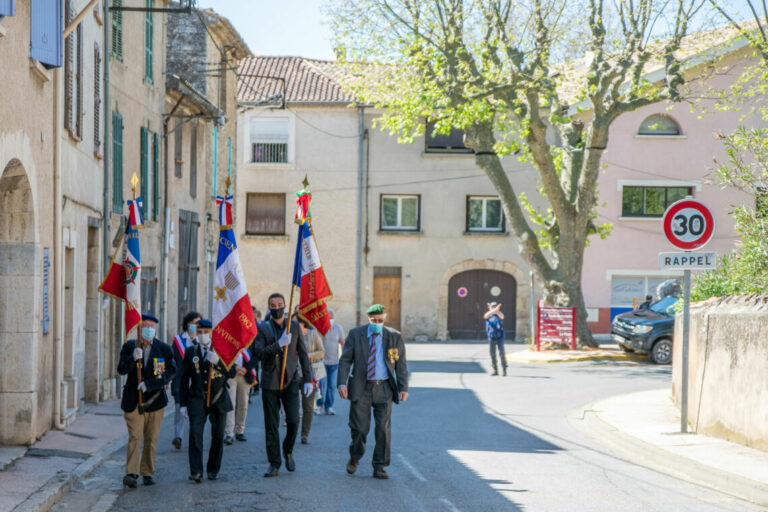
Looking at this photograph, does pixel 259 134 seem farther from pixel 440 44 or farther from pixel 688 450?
pixel 688 450

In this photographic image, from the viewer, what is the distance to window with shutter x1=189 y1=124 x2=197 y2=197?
85.9ft

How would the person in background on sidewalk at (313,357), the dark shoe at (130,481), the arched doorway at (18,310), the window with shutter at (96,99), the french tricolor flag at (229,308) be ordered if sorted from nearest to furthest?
the dark shoe at (130,481) → the french tricolor flag at (229,308) → the arched doorway at (18,310) → the person in background on sidewalk at (313,357) → the window with shutter at (96,99)

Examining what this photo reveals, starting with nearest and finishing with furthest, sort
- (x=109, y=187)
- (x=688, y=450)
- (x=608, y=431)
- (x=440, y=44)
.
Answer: (x=688, y=450) → (x=608, y=431) → (x=109, y=187) → (x=440, y=44)

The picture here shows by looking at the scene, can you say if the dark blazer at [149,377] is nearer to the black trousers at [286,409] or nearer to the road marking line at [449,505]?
the black trousers at [286,409]

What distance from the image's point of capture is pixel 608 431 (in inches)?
566

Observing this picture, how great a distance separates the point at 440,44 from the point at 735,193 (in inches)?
596

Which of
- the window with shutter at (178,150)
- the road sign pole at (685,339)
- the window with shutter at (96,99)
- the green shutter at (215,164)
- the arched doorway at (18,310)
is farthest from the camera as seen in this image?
the green shutter at (215,164)

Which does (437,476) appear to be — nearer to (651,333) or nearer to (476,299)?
(651,333)

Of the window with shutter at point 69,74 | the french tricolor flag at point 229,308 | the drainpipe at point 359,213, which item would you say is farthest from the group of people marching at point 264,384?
the drainpipe at point 359,213

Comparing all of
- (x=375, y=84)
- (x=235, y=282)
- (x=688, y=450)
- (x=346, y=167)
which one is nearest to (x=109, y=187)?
(x=235, y=282)

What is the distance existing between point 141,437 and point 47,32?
195 inches

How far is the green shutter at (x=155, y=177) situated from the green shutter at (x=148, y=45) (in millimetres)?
1251

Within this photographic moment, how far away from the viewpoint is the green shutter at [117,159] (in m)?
19.0

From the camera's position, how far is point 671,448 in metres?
12.4
